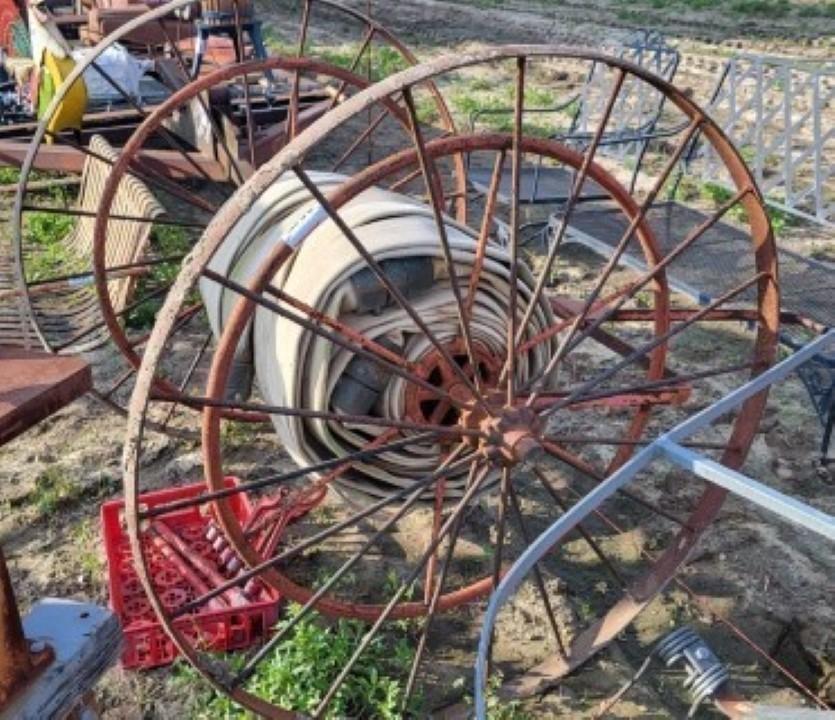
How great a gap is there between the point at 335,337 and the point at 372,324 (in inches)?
11.0

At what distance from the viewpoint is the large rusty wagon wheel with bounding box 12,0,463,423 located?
3777 millimetres

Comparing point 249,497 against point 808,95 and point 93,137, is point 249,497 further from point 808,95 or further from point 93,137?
point 808,95

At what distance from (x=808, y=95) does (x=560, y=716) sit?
341 inches

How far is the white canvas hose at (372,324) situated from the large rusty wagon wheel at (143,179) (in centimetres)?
107

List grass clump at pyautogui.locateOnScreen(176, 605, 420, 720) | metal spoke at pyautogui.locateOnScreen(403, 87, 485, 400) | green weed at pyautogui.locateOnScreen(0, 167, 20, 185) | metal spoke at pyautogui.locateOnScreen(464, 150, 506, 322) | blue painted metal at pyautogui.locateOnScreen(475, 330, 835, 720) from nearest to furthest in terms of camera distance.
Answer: blue painted metal at pyautogui.locateOnScreen(475, 330, 835, 720) < metal spoke at pyautogui.locateOnScreen(403, 87, 485, 400) < metal spoke at pyautogui.locateOnScreen(464, 150, 506, 322) < grass clump at pyautogui.locateOnScreen(176, 605, 420, 720) < green weed at pyautogui.locateOnScreen(0, 167, 20, 185)

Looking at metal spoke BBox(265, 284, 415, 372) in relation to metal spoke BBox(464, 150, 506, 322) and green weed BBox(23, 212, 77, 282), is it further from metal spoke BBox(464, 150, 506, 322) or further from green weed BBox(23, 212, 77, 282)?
green weed BBox(23, 212, 77, 282)

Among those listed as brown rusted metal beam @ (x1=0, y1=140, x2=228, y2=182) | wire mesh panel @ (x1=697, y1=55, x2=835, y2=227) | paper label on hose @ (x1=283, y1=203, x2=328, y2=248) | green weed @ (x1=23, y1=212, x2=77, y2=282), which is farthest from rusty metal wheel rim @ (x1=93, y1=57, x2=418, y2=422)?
wire mesh panel @ (x1=697, y1=55, x2=835, y2=227)

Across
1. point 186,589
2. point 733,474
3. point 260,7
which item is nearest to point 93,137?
point 186,589

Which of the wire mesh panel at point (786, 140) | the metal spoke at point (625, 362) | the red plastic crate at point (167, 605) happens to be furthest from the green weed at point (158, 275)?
the wire mesh panel at point (786, 140)

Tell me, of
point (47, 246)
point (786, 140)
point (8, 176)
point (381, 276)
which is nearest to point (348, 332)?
point (381, 276)

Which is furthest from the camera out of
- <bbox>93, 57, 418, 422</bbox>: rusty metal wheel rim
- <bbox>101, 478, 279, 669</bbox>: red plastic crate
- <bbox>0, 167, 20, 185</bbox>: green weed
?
<bbox>0, 167, 20, 185</bbox>: green weed

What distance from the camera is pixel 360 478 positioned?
3.02m

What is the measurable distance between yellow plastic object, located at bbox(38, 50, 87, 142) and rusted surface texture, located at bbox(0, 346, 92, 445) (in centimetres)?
507

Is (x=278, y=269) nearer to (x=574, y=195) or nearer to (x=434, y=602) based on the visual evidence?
(x=574, y=195)
